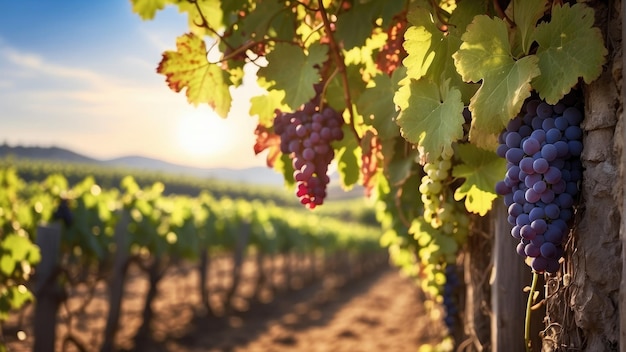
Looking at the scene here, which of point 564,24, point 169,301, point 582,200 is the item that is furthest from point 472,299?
point 169,301

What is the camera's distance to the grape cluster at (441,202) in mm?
1877

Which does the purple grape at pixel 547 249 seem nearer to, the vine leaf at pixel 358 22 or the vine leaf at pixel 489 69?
the vine leaf at pixel 489 69

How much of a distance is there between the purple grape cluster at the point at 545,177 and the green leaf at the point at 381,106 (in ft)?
1.56

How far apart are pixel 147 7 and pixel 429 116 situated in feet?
4.44

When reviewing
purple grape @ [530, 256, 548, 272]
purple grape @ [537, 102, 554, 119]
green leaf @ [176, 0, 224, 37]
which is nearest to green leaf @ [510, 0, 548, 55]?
purple grape @ [537, 102, 554, 119]

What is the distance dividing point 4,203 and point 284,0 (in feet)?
16.5

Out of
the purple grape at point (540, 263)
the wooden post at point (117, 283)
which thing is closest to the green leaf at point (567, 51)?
the purple grape at point (540, 263)

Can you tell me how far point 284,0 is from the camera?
2.03 meters

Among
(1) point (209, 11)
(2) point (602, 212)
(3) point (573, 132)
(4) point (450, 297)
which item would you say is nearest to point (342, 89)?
(1) point (209, 11)

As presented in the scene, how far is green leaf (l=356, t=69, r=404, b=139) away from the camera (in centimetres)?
→ 185

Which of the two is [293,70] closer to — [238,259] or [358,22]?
[358,22]

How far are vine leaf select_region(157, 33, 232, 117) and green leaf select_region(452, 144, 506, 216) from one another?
722mm

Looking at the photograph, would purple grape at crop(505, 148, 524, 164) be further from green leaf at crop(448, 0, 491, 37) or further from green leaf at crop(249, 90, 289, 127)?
green leaf at crop(249, 90, 289, 127)

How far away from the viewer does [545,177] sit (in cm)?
134
